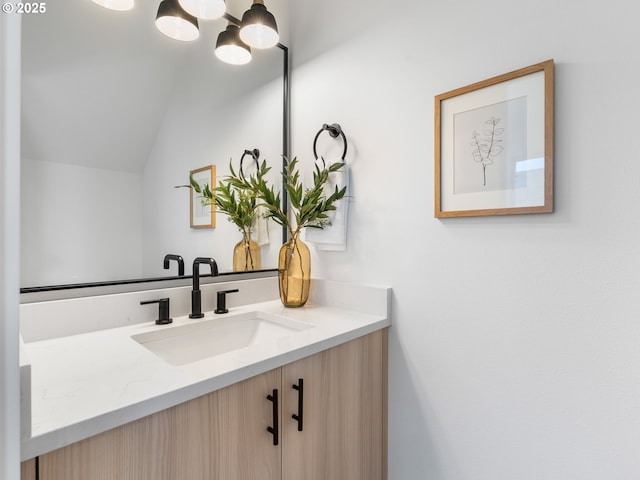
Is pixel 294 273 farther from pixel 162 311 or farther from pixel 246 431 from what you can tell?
pixel 246 431

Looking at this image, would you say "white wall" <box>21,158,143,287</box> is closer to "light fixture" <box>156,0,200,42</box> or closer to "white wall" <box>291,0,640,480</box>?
"light fixture" <box>156,0,200,42</box>

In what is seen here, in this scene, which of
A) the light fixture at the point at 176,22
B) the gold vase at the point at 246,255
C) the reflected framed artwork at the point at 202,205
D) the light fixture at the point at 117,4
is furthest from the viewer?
the gold vase at the point at 246,255

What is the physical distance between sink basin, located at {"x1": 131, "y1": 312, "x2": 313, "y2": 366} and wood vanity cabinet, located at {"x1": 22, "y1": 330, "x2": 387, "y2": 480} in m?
0.23

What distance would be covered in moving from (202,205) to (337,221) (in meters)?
0.53

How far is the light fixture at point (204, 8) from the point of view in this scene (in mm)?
1174

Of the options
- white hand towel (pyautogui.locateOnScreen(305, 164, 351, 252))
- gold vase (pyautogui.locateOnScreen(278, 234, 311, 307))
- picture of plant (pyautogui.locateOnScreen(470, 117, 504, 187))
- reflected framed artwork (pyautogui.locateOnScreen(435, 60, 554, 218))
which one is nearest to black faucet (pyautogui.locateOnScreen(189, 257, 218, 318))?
gold vase (pyautogui.locateOnScreen(278, 234, 311, 307))

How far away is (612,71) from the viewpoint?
2.57 ft

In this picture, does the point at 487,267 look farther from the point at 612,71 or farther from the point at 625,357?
the point at 612,71

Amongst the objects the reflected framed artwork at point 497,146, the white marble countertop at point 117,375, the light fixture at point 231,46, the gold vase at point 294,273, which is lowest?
the white marble countertop at point 117,375

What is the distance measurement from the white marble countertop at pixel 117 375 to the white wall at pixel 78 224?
194 mm

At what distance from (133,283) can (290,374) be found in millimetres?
633

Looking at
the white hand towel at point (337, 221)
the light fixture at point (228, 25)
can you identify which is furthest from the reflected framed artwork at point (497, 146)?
the light fixture at point (228, 25)

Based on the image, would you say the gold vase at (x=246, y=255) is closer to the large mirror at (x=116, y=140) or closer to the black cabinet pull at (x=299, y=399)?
the large mirror at (x=116, y=140)

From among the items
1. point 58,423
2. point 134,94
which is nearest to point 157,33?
point 134,94
